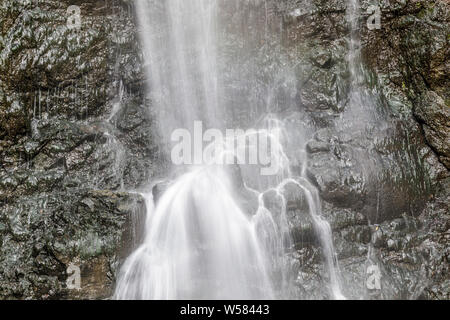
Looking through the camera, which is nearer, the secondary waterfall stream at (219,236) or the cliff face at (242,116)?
the secondary waterfall stream at (219,236)

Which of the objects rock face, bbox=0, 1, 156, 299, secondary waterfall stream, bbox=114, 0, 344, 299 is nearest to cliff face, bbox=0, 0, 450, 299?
rock face, bbox=0, 1, 156, 299

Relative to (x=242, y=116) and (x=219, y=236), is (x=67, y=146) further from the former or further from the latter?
(x=242, y=116)

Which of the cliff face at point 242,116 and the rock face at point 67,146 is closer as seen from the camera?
the rock face at point 67,146

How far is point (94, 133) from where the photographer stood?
26.1ft

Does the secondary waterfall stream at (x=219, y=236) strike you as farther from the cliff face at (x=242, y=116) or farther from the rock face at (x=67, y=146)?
the rock face at (x=67, y=146)

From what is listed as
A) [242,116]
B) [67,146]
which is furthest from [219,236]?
[67,146]

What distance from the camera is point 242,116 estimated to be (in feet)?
29.8

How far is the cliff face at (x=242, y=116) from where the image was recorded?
663cm

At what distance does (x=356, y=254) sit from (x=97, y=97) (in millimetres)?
6100

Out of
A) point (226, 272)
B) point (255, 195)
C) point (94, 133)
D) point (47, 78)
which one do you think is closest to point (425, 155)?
point (255, 195)

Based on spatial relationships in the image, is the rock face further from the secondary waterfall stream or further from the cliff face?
the secondary waterfall stream

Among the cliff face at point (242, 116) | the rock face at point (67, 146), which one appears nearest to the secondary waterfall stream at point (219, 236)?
the cliff face at point (242, 116)

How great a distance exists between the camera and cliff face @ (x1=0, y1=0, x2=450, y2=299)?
6633mm

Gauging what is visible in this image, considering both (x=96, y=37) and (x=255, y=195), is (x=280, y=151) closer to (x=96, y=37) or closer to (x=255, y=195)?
(x=255, y=195)
